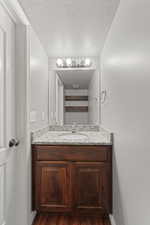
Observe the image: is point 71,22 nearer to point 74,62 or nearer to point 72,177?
point 74,62

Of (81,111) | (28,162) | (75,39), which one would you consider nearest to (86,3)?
(75,39)

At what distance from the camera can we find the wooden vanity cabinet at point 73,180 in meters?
1.84

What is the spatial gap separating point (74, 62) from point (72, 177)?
1624 millimetres

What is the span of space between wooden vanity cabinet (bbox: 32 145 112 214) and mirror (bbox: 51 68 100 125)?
72cm

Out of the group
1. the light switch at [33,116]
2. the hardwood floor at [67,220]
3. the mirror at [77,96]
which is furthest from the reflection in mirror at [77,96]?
the hardwood floor at [67,220]

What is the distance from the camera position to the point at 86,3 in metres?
1.45

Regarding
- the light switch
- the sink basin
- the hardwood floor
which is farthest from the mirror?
the hardwood floor

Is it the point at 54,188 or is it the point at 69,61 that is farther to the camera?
the point at 69,61

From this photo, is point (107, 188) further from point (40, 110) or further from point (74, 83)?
point (74, 83)

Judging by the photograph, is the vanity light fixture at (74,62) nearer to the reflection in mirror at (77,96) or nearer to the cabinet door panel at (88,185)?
the reflection in mirror at (77,96)

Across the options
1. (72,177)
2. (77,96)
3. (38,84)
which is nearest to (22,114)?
(38,84)

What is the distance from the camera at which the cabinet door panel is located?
1836 mm

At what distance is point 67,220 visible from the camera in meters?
1.85

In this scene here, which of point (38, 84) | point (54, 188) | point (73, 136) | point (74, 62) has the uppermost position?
point (74, 62)
